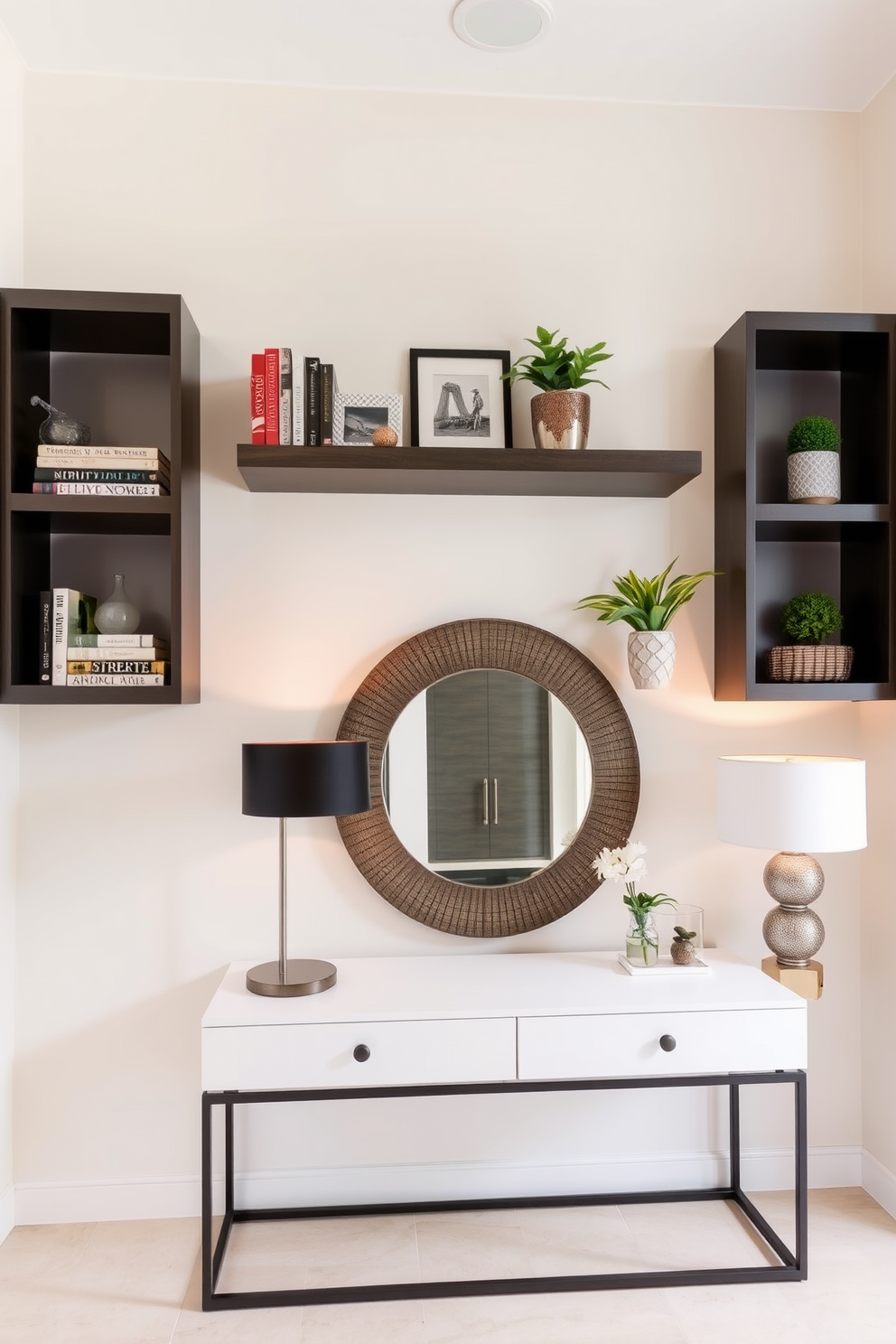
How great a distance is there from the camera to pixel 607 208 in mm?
2602

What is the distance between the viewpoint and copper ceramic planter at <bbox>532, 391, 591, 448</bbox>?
2.36 m

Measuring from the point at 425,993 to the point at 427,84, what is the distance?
91.0 inches

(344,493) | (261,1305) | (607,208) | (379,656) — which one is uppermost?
(607,208)

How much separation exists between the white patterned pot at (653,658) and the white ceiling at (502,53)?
53.2 inches

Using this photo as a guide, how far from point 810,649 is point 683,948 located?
81 centimetres

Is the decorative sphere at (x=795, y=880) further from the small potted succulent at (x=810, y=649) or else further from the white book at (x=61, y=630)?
the white book at (x=61, y=630)

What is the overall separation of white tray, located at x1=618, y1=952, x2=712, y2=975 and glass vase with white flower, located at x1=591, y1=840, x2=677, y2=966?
0.05 ft

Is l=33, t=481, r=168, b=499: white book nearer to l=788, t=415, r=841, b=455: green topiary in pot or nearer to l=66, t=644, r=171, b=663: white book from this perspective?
l=66, t=644, r=171, b=663: white book

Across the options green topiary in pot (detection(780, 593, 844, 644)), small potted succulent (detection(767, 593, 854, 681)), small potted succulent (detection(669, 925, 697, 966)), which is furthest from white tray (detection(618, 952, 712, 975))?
green topiary in pot (detection(780, 593, 844, 644))

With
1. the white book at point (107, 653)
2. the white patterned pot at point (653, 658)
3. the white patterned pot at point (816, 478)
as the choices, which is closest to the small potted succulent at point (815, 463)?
the white patterned pot at point (816, 478)

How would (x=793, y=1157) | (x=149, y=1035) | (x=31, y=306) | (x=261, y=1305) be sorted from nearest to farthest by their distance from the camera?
1. (x=261, y=1305)
2. (x=31, y=306)
3. (x=149, y=1035)
4. (x=793, y=1157)

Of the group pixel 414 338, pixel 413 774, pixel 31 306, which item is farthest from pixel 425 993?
pixel 31 306

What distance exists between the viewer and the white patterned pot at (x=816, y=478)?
2.42 m

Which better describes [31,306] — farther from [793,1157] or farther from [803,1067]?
[793,1157]
